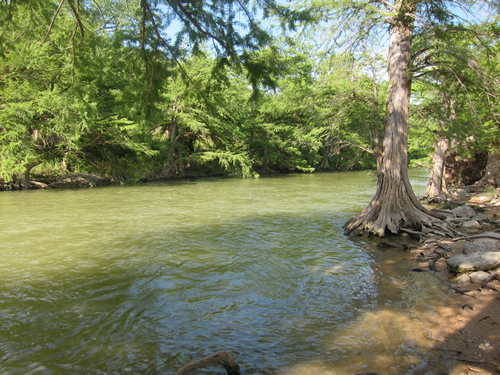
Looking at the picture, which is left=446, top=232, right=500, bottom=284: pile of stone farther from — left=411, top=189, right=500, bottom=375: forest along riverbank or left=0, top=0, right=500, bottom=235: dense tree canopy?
left=0, top=0, right=500, bottom=235: dense tree canopy

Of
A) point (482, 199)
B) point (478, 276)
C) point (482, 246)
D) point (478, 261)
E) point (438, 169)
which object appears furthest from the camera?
point (482, 199)

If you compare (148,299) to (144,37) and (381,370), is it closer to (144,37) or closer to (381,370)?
(381,370)

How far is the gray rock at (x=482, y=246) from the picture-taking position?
562 cm

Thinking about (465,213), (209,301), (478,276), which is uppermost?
(465,213)

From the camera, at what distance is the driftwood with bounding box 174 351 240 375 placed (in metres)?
2.66

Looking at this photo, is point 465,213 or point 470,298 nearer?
point 470,298

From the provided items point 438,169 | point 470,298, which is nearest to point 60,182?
point 438,169

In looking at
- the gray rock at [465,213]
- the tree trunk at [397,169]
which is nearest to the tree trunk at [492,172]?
the gray rock at [465,213]


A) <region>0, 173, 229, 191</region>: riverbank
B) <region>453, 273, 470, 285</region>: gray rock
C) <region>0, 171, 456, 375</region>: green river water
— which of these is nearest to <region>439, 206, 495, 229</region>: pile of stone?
<region>0, 171, 456, 375</region>: green river water

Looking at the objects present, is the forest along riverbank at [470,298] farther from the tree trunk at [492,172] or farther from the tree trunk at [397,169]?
the tree trunk at [492,172]

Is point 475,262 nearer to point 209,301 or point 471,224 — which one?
point 471,224

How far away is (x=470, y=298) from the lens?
4.42m

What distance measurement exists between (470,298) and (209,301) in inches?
142

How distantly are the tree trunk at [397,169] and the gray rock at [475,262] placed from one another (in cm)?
242
